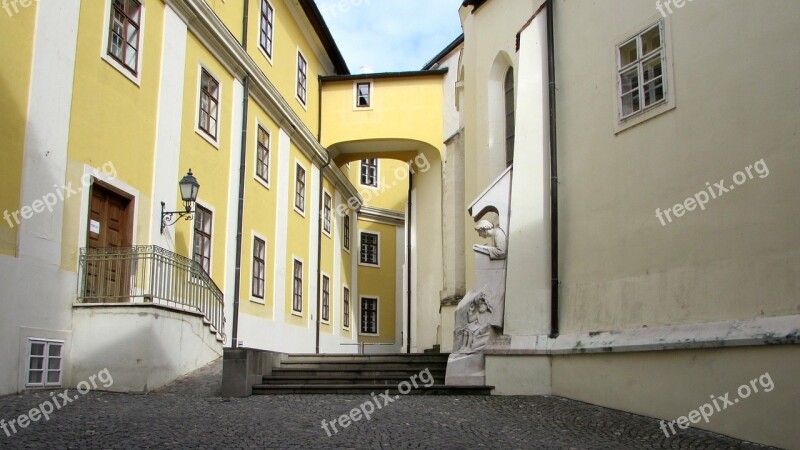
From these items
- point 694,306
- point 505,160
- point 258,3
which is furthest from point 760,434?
point 258,3

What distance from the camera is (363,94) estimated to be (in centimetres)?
2625

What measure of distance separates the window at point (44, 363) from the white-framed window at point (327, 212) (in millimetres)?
16126

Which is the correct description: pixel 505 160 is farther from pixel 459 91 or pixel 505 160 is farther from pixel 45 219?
pixel 45 219

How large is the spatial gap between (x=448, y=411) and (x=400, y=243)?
88.2 ft

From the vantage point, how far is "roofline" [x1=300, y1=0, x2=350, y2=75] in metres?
25.2

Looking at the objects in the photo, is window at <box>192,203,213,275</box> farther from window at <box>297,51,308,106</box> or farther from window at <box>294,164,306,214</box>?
window at <box>297,51,308,106</box>

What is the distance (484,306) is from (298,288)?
1312cm

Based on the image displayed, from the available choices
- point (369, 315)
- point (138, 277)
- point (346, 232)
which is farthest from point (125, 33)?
point (369, 315)

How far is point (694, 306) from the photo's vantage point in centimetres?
877

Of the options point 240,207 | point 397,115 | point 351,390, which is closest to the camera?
point 351,390

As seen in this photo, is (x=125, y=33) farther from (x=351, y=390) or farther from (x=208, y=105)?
(x=351, y=390)

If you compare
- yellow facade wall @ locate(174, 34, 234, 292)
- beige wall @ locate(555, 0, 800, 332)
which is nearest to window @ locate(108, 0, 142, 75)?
yellow facade wall @ locate(174, 34, 234, 292)

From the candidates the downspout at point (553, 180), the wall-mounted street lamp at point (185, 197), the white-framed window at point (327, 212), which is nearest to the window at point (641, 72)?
the downspout at point (553, 180)

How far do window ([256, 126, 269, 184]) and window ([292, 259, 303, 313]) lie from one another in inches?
148
